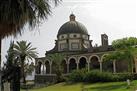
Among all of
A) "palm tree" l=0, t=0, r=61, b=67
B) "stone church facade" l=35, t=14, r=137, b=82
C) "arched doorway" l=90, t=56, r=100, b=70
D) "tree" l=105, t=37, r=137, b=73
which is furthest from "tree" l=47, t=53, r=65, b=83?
"palm tree" l=0, t=0, r=61, b=67

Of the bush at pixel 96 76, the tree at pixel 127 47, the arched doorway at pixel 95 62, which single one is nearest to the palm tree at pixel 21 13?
the tree at pixel 127 47

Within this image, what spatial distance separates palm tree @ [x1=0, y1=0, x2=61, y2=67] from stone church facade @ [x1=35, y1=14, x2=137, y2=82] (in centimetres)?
6207

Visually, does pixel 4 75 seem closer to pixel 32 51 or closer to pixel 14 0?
pixel 14 0

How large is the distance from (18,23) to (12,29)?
434 millimetres

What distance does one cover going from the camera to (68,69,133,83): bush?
5631 centimetres

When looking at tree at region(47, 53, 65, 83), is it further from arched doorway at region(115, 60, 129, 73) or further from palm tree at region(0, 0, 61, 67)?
palm tree at region(0, 0, 61, 67)

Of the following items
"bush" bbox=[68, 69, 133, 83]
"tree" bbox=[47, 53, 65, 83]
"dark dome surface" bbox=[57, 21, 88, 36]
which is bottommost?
"bush" bbox=[68, 69, 133, 83]

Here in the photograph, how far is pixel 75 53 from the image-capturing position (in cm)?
7900

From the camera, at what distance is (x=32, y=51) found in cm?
6988

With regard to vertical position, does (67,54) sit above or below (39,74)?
above

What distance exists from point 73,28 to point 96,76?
1096 inches

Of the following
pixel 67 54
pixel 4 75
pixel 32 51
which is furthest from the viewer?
pixel 67 54

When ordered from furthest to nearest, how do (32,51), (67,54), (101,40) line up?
1. (101,40)
2. (67,54)
3. (32,51)

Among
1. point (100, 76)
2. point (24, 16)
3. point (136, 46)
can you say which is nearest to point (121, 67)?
point (100, 76)
